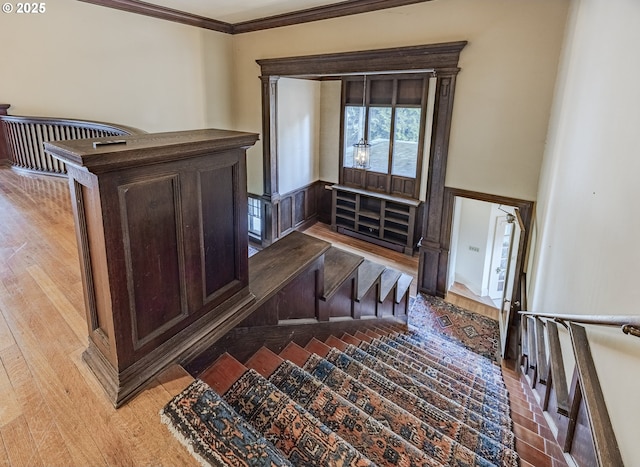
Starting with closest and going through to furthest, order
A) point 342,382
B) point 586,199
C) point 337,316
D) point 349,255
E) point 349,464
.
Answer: point 349,464 → point 586,199 → point 342,382 → point 337,316 → point 349,255

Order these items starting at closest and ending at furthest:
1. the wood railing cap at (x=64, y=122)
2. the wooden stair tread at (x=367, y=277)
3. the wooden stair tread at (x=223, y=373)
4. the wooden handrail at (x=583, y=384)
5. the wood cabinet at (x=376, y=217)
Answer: the wooden handrail at (x=583, y=384), the wooden stair tread at (x=223, y=373), the wooden stair tread at (x=367, y=277), the wood railing cap at (x=64, y=122), the wood cabinet at (x=376, y=217)

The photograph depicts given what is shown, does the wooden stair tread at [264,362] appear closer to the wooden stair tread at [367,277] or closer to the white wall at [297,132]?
the wooden stair tread at [367,277]

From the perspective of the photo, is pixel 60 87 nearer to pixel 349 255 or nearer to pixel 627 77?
pixel 349 255

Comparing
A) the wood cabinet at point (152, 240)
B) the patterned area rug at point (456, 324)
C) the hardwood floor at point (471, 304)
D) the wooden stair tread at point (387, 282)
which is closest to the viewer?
the wood cabinet at point (152, 240)

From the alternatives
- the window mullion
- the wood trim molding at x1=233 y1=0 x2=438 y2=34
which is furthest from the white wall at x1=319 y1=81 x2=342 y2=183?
the wood trim molding at x1=233 y1=0 x2=438 y2=34

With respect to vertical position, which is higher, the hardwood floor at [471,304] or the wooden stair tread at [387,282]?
the wooden stair tread at [387,282]

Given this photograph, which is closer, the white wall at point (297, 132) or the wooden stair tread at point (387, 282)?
the wooden stair tread at point (387, 282)

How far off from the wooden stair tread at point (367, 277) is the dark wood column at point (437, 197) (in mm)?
1245

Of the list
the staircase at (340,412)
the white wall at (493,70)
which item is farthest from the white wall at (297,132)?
the staircase at (340,412)

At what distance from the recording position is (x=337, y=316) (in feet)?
9.71

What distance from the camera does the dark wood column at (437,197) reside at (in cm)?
417

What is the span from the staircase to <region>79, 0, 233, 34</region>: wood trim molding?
16.2ft

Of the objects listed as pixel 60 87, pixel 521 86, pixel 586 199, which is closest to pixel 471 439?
pixel 586 199

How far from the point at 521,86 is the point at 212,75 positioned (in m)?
4.55
